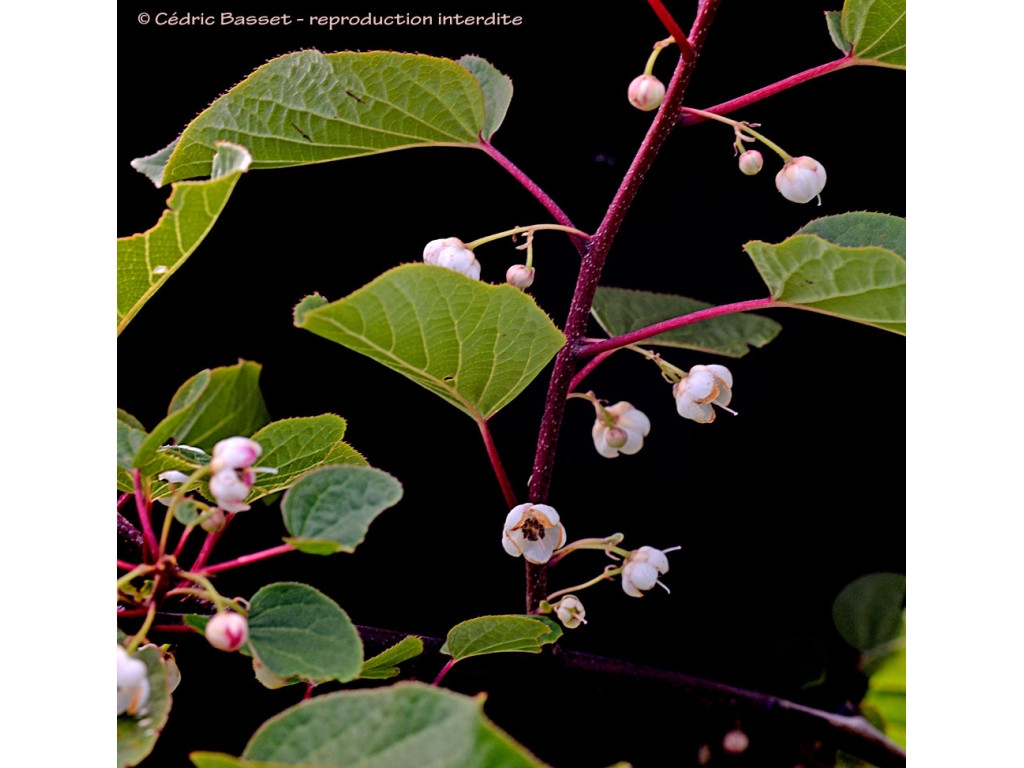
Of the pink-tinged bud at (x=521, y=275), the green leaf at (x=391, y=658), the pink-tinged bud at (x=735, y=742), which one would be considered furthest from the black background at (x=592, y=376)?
the pink-tinged bud at (x=521, y=275)

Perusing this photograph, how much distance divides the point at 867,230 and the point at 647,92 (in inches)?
7.2

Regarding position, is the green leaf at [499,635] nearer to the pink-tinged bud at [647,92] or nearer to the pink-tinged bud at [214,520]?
the pink-tinged bud at [214,520]

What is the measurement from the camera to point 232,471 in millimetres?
425

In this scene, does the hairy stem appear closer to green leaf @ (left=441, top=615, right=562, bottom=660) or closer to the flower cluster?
green leaf @ (left=441, top=615, right=562, bottom=660)

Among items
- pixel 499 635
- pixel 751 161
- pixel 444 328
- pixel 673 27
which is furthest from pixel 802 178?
pixel 499 635

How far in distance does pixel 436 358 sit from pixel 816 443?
0.45m

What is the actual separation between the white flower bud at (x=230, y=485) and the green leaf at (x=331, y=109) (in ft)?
0.77

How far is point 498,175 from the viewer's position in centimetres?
77

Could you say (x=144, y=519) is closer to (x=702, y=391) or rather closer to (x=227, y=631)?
(x=227, y=631)

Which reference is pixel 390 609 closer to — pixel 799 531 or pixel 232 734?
pixel 232 734

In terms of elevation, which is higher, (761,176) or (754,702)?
(761,176)

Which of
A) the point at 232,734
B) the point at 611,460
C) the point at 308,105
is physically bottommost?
the point at 232,734

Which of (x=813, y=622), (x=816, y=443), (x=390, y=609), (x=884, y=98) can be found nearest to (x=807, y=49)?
(x=884, y=98)

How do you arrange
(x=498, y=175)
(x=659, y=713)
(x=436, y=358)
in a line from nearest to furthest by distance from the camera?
(x=436, y=358)
(x=659, y=713)
(x=498, y=175)
